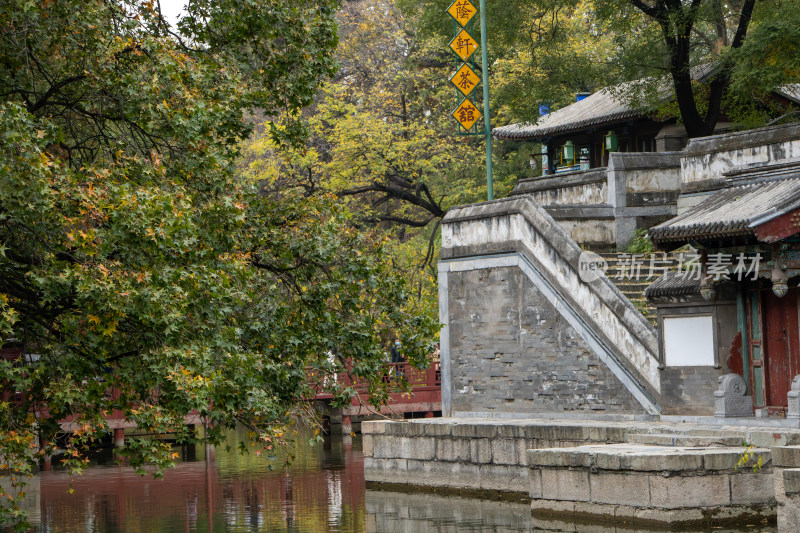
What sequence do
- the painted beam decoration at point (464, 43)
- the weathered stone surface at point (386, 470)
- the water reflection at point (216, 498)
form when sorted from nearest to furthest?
the water reflection at point (216, 498) → the weathered stone surface at point (386, 470) → the painted beam decoration at point (464, 43)

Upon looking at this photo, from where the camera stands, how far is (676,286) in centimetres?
1750

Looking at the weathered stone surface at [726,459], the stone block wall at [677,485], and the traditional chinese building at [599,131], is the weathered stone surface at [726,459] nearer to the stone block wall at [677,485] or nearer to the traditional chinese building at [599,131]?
the stone block wall at [677,485]

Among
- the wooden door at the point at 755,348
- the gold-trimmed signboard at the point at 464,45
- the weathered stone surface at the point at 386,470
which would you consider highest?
the gold-trimmed signboard at the point at 464,45

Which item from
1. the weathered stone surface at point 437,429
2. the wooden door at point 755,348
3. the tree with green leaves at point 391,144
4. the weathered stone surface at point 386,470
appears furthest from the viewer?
the tree with green leaves at point 391,144

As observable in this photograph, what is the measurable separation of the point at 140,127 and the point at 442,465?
9.48m

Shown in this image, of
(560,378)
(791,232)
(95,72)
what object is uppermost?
(95,72)

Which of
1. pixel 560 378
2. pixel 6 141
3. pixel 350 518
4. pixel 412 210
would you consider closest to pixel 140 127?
pixel 6 141

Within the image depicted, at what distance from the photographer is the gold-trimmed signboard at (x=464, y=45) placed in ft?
84.5

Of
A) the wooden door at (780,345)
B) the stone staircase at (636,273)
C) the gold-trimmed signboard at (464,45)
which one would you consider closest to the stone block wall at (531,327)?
the stone staircase at (636,273)

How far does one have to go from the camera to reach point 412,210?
39531 millimetres

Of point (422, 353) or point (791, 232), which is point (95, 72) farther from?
point (791, 232)

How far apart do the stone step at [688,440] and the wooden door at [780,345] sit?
2.23 metres

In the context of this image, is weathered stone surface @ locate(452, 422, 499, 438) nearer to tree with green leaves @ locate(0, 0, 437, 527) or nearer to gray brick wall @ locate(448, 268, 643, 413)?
gray brick wall @ locate(448, 268, 643, 413)

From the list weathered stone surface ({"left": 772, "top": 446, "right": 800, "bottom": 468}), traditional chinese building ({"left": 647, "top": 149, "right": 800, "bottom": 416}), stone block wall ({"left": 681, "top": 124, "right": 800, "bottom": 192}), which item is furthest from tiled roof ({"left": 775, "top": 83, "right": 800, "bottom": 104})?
weathered stone surface ({"left": 772, "top": 446, "right": 800, "bottom": 468})
